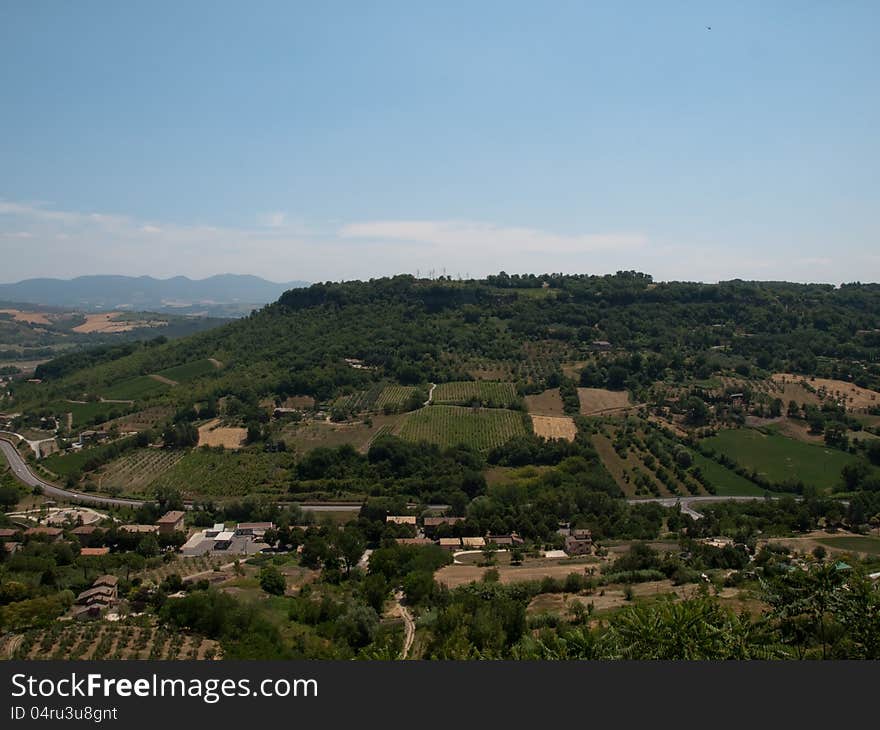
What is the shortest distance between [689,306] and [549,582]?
265 feet

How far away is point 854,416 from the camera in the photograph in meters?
62.2

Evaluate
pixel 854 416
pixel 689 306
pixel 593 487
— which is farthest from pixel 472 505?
pixel 689 306

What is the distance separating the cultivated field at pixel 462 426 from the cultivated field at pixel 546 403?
2.94 meters

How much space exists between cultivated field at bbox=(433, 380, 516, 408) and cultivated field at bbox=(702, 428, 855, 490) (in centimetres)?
1974

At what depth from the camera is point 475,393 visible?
67.2m

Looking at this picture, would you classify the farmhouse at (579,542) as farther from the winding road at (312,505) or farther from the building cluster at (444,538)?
the winding road at (312,505)

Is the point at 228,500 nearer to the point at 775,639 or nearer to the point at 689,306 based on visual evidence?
the point at 775,639

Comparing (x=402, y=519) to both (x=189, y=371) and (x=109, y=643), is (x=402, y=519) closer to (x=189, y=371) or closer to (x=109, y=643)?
(x=109, y=643)

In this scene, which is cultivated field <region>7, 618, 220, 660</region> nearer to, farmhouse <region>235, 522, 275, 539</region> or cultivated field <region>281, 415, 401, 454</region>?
farmhouse <region>235, 522, 275, 539</region>

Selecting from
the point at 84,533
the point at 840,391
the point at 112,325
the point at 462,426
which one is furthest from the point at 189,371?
the point at 112,325

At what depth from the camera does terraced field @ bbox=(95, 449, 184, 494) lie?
49406mm

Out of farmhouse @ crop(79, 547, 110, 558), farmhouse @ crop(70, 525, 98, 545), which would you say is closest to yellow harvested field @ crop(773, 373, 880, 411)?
farmhouse @ crop(79, 547, 110, 558)

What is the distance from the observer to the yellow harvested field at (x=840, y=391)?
6564cm

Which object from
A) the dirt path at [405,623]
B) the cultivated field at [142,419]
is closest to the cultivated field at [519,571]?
the dirt path at [405,623]
